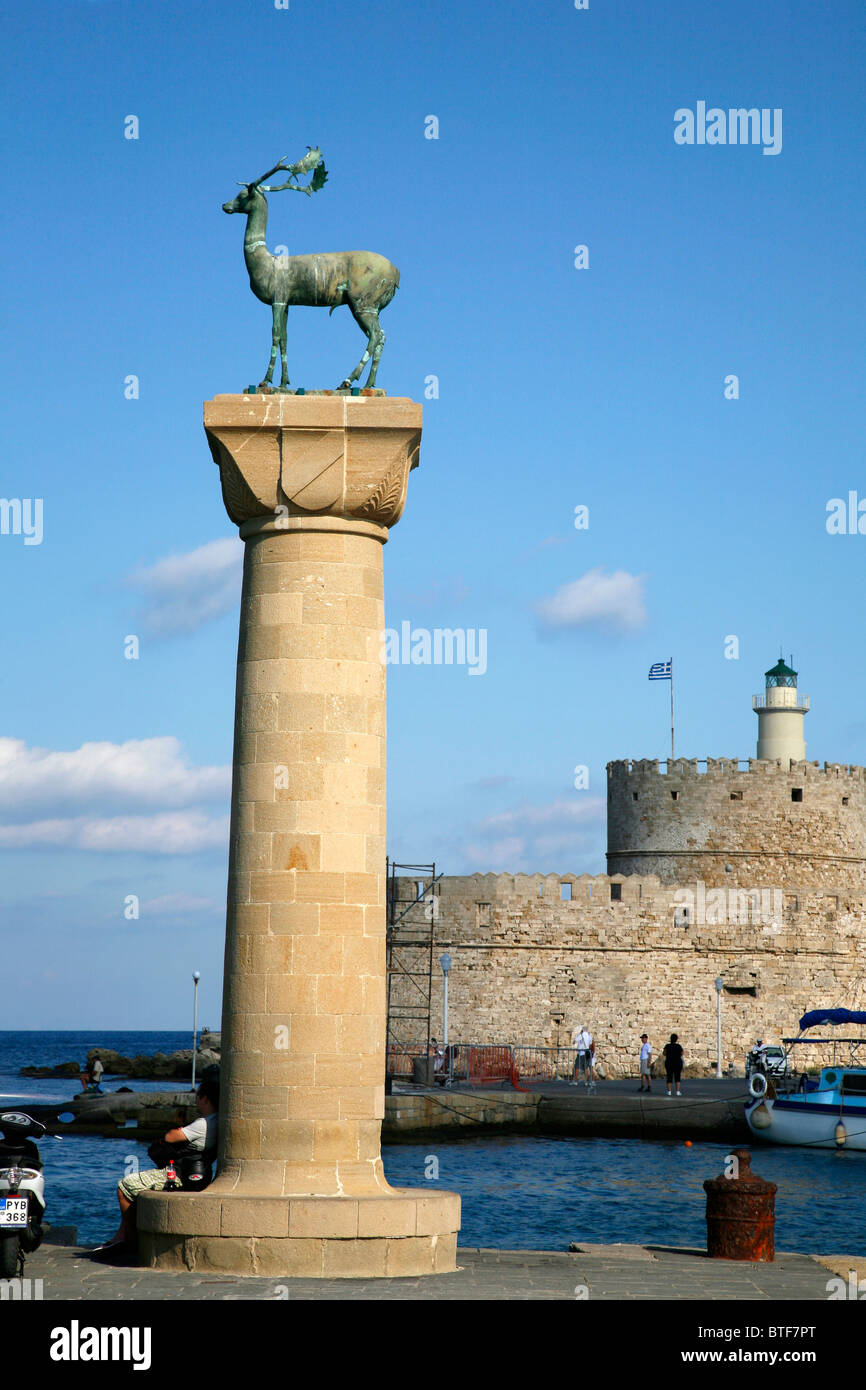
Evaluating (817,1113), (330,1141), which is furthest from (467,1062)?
(330,1141)

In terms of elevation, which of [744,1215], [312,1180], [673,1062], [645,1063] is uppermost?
[312,1180]

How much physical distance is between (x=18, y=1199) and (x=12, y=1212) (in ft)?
0.27

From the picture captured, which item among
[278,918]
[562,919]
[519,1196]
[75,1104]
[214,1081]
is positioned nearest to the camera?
[278,918]

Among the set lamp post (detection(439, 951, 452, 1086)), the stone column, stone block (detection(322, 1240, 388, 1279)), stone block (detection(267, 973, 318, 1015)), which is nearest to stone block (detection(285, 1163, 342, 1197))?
the stone column

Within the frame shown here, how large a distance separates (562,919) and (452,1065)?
510 centimetres

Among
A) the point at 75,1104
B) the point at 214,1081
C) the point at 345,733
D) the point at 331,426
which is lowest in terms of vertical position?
the point at 75,1104

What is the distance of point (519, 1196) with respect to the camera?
23906mm

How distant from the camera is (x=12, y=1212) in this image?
31.4 ft

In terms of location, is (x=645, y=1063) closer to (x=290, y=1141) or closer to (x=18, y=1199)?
(x=290, y=1141)

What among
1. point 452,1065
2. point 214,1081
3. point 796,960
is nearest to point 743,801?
point 796,960

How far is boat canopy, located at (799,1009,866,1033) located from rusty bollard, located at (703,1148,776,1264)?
2734cm

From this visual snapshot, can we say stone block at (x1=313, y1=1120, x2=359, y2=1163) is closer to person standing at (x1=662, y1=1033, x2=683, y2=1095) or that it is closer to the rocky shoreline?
person standing at (x1=662, y1=1033, x2=683, y2=1095)

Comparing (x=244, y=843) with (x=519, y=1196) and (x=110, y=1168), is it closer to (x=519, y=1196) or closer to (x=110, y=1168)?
(x=519, y=1196)
